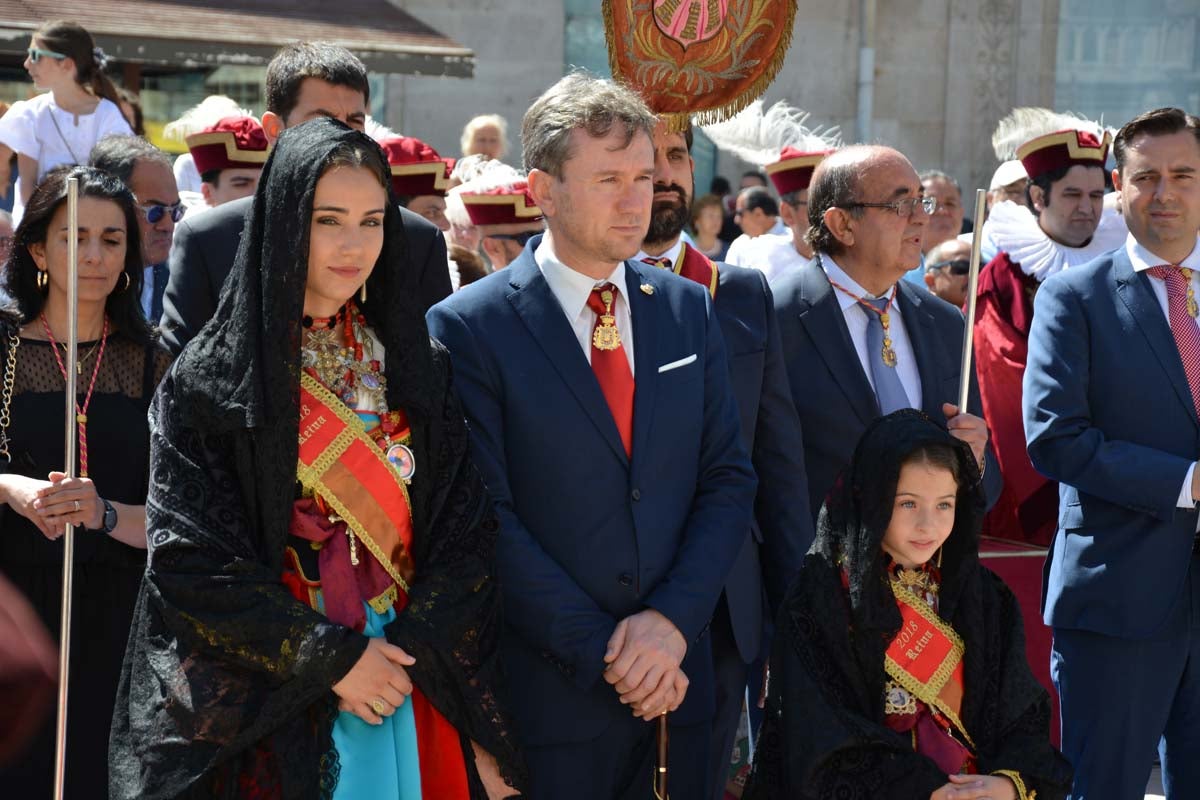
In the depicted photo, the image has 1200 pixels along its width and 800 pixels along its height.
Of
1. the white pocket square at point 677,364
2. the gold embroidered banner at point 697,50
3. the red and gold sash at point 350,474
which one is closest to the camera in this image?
the red and gold sash at point 350,474

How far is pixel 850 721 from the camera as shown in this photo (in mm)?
3793

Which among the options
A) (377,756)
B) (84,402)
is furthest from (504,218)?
(377,756)

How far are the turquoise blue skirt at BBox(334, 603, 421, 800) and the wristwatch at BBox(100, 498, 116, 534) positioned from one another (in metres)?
1.12

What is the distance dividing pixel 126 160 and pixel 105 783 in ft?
8.29

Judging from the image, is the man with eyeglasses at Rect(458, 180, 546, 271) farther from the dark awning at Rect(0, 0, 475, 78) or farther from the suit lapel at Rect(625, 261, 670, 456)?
the dark awning at Rect(0, 0, 475, 78)

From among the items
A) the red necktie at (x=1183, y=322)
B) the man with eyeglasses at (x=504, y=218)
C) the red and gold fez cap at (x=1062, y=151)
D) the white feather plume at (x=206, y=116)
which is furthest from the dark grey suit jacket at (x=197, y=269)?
the red and gold fez cap at (x=1062, y=151)

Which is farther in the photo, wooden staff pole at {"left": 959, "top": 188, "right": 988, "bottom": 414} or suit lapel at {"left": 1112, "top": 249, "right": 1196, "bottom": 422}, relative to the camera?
suit lapel at {"left": 1112, "top": 249, "right": 1196, "bottom": 422}

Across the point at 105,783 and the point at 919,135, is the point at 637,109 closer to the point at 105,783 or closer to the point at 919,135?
the point at 105,783

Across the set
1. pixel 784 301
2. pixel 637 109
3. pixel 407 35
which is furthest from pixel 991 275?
pixel 407 35

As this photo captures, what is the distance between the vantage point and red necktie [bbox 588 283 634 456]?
151 inches

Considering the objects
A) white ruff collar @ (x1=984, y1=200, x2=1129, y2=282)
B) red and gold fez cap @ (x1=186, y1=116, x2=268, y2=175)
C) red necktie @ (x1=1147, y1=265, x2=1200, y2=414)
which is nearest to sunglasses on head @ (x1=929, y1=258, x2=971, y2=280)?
white ruff collar @ (x1=984, y1=200, x2=1129, y2=282)

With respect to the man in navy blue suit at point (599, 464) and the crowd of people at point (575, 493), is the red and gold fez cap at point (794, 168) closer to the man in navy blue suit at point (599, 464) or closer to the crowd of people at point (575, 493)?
the crowd of people at point (575, 493)

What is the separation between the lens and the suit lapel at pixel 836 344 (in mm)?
4621

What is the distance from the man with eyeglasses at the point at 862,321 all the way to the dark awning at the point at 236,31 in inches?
244
